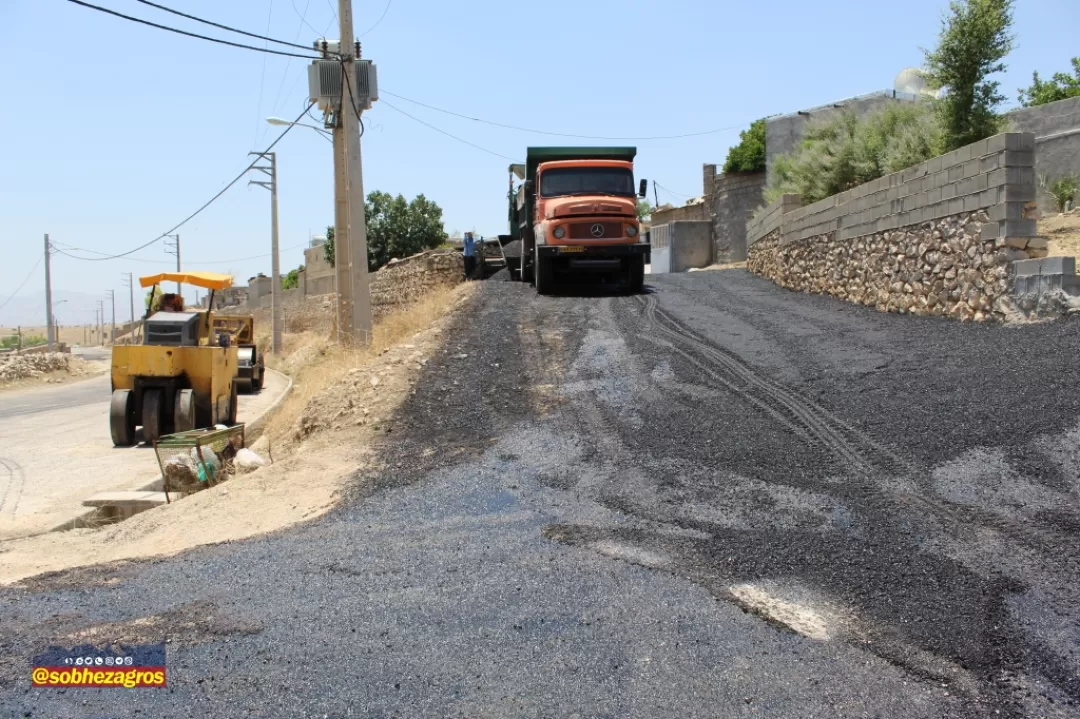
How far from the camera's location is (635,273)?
2045 cm

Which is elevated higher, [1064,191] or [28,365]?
[1064,191]

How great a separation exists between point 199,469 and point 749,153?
29.1 m

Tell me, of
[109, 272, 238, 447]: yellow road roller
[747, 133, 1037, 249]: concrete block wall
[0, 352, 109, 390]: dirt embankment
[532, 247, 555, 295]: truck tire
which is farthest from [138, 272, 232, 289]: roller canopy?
[0, 352, 109, 390]: dirt embankment

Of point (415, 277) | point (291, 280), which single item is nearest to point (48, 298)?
point (291, 280)

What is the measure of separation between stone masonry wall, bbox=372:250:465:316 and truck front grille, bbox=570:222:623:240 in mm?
8429

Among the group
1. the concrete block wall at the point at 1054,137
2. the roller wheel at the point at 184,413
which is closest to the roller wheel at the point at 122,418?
the roller wheel at the point at 184,413

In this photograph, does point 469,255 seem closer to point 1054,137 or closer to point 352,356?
point 352,356

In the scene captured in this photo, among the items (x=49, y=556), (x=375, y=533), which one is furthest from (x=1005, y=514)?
(x=49, y=556)

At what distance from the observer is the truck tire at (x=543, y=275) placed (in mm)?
19938

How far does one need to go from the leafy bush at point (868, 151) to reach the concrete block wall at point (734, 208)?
405 inches

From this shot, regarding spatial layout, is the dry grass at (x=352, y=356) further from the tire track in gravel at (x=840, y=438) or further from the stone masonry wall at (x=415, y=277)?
the tire track in gravel at (x=840, y=438)

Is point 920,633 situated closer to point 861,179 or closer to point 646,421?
point 646,421

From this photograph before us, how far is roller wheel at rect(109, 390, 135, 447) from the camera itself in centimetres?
1853

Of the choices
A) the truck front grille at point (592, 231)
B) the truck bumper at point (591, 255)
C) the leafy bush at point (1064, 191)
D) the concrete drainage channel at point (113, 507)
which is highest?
the leafy bush at point (1064, 191)
